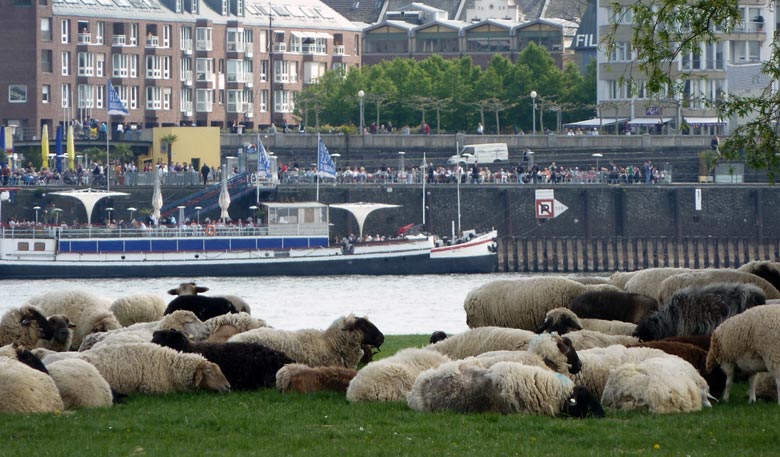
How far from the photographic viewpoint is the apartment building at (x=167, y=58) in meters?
113

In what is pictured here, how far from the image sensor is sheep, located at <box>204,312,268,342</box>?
2222cm

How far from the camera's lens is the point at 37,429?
52.6 ft

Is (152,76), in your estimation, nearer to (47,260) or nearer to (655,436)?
(47,260)

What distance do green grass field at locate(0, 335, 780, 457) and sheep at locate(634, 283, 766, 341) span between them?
3.21 meters

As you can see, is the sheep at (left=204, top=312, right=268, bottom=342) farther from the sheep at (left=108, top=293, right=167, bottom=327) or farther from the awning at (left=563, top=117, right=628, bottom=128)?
the awning at (left=563, top=117, right=628, bottom=128)

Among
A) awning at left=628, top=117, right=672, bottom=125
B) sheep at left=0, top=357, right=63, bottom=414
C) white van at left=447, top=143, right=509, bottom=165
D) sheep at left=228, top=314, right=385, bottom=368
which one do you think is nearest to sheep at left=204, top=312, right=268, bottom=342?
sheep at left=228, top=314, right=385, bottom=368

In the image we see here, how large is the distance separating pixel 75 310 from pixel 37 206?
6553cm

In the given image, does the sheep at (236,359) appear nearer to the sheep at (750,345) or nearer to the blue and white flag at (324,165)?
the sheep at (750,345)

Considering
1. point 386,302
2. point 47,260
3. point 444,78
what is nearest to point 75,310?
point 386,302

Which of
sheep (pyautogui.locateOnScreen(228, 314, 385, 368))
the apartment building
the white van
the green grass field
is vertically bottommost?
the green grass field

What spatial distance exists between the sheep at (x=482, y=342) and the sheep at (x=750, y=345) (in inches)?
97.9

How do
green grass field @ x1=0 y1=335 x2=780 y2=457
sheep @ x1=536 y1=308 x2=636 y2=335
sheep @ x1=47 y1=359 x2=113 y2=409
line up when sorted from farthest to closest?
sheep @ x1=536 y1=308 x2=636 y2=335
sheep @ x1=47 y1=359 x2=113 y2=409
green grass field @ x1=0 y1=335 x2=780 y2=457

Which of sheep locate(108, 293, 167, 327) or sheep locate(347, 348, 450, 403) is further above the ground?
sheep locate(108, 293, 167, 327)

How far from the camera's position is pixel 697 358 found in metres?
18.5
